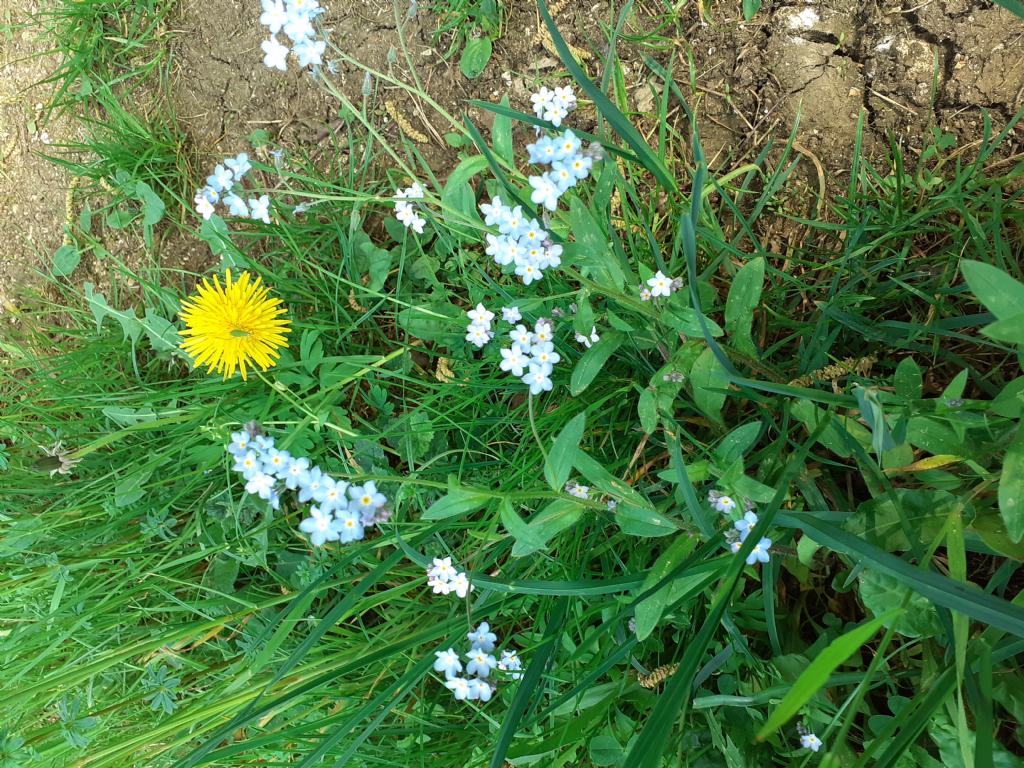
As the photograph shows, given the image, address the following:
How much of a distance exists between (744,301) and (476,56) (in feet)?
4.46

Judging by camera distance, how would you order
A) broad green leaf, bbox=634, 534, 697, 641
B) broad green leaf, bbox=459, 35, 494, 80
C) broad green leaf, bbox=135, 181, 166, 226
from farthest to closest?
broad green leaf, bbox=135, 181, 166, 226 < broad green leaf, bbox=459, 35, 494, 80 < broad green leaf, bbox=634, 534, 697, 641

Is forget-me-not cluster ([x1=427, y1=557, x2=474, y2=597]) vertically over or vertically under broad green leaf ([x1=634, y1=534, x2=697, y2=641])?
over

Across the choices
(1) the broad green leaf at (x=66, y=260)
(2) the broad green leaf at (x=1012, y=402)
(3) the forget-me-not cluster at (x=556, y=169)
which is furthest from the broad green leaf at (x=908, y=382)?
(1) the broad green leaf at (x=66, y=260)

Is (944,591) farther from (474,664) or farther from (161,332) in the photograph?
(161,332)

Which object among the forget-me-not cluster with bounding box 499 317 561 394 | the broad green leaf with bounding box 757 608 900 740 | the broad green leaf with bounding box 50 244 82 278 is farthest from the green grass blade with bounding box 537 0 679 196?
the broad green leaf with bounding box 50 244 82 278

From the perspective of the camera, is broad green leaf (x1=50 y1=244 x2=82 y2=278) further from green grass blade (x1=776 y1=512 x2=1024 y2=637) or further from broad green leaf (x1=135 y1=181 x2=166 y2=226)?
green grass blade (x1=776 y1=512 x2=1024 y2=637)

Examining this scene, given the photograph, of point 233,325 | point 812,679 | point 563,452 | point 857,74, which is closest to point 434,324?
point 233,325

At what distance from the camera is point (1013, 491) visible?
1237 millimetres

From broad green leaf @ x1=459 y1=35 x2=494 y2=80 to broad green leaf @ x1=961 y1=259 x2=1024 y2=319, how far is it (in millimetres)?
1812

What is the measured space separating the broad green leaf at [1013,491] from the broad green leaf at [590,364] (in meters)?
0.81

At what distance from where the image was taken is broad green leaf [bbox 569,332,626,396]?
166 centimetres

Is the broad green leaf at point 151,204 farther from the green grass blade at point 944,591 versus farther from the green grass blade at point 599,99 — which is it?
the green grass blade at point 944,591

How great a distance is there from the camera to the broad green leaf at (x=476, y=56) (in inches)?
96.0

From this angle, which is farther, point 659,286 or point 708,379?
point 708,379
